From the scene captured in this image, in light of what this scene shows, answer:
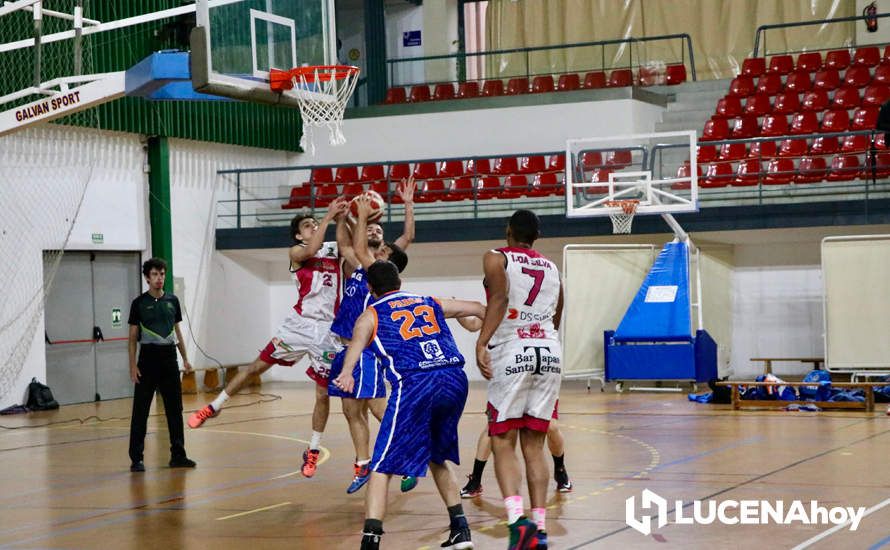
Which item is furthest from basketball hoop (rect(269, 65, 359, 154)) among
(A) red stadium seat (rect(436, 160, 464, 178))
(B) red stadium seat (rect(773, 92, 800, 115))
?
(B) red stadium seat (rect(773, 92, 800, 115))

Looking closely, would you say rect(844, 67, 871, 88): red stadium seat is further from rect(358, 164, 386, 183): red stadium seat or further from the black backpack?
the black backpack

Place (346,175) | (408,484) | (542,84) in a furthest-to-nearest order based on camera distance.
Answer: (542,84)
(346,175)
(408,484)

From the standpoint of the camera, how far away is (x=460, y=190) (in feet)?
71.9

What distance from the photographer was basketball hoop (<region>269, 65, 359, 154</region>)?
477 inches

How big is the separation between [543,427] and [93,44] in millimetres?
15164

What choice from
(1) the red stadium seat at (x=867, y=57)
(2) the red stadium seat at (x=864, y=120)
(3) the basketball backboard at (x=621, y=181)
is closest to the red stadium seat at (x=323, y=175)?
(3) the basketball backboard at (x=621, y=181)

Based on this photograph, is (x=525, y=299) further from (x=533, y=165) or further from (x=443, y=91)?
(x=443, y=91)

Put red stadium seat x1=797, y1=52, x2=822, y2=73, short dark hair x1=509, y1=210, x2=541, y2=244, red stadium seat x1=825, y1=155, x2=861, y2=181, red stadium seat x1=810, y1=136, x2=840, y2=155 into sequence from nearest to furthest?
short dark hair x1=509, y1=210, x2=541, y2=244 → red stadium seat x1=825, y1=155, x2=861, y2=181 → red stadium seat x1=810, y1=136, x2=840, y2=155 → red stadium seat x1=797, y1=52, x2=822, y2=73

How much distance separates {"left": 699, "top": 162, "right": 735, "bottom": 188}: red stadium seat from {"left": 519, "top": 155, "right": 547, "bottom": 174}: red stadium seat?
10.4ft

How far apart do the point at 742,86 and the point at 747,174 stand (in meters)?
4.86

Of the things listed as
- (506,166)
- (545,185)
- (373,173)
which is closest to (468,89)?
(506,166)

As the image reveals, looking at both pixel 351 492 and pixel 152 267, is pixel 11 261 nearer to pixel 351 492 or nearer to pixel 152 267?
pixel 152 267

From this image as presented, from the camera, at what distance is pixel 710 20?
1037 inches

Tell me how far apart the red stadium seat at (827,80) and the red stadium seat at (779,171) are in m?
2.78
